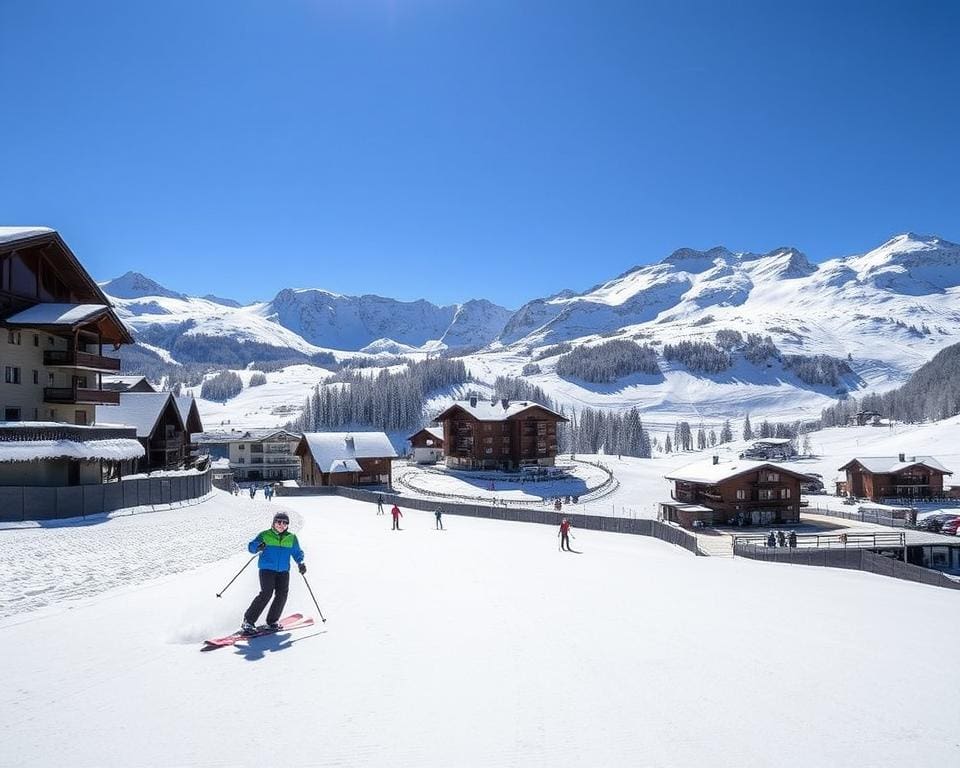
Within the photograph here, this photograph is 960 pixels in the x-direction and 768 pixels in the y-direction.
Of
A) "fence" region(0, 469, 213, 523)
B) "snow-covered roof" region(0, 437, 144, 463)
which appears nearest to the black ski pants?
"fence" region(0, 469, 213, 523)

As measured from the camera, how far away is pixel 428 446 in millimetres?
103062

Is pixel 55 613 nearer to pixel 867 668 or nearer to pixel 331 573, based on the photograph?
pixel 331 573

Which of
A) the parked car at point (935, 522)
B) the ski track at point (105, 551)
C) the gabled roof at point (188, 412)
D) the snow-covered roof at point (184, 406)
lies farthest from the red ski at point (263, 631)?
the parked car at point (935, 522)

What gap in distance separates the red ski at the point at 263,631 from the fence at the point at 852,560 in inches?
1103

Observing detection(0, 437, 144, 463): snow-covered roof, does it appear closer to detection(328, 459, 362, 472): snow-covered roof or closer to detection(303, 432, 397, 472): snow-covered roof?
detection(328, 459, 362, 472): snow-covered roof

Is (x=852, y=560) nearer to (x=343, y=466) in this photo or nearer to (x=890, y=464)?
(x=343, y=466)

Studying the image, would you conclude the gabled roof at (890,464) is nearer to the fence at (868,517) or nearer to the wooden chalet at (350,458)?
the fence at (868,517)

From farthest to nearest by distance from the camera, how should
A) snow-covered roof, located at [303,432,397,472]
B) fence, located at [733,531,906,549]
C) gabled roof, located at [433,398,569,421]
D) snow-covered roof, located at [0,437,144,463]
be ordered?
1. gabled roof, located at [433,398,569,421]
2. snow-covered roof, located at [303,432,397,472]
3. fence, located at [733,531,906,549]
4. snow-covered roof, located at [0,437,144,463]

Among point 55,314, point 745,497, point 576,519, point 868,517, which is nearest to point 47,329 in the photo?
point 55,314

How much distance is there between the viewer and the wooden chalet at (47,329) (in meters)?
30.0

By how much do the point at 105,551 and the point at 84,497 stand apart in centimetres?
934

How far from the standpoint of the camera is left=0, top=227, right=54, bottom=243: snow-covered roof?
96.4 ft

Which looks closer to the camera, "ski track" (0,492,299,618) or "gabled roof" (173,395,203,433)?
"ski track" (0,492,299,618)

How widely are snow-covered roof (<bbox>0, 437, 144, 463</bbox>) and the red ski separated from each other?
20760 mm
